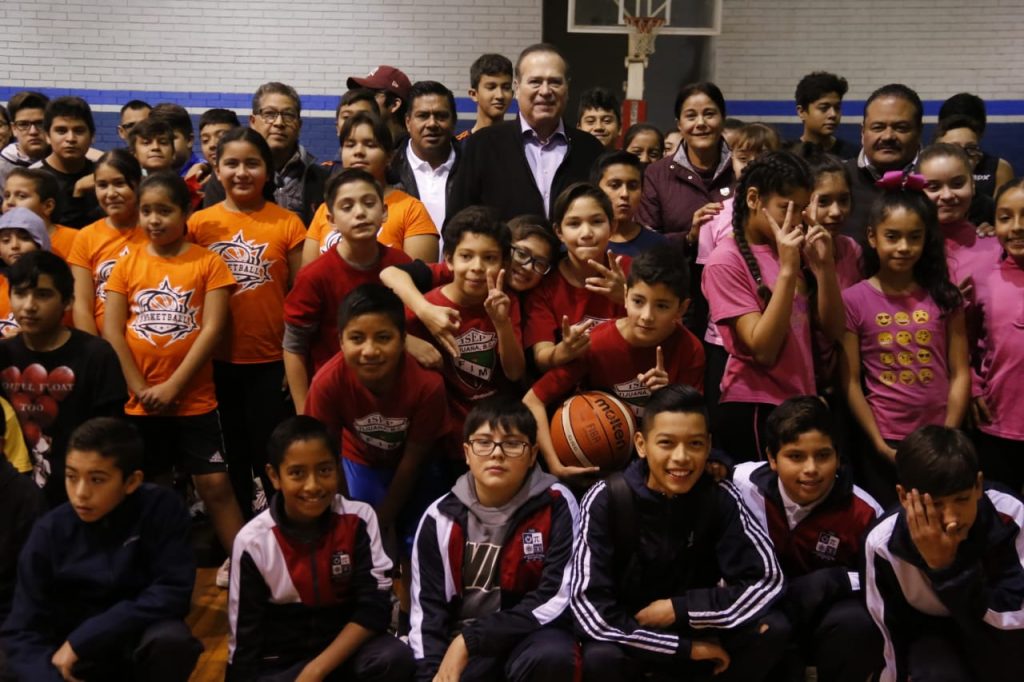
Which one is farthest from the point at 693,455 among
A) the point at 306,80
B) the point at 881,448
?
the point at 306,80

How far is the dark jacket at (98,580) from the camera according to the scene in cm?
306

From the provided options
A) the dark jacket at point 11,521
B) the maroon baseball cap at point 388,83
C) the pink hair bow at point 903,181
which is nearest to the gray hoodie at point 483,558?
the dark jacket at point 11,521

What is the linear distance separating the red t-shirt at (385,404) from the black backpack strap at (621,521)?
74 cm

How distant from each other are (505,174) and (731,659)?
2.29 metres

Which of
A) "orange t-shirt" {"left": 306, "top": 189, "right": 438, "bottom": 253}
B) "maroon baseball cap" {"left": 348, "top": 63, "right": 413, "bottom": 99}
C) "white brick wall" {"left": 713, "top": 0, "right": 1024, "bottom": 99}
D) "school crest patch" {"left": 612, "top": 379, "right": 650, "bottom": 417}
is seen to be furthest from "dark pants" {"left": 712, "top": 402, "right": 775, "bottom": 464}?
"white brick wall" {"left": 713, "top": 0, "right": 1024, "bottom": 99}

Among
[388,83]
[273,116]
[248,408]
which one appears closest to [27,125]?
[273,116]

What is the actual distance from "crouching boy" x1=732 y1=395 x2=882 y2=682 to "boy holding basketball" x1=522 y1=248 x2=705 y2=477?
0.43 m

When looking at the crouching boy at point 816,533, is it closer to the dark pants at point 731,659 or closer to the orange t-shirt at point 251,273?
the dark pants at point 731,659

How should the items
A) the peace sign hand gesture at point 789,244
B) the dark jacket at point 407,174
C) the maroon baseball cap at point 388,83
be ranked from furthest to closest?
the maroon baseball cap at point 388,83
the dark jacket at point 407,174
the peace sign hand gesture at point 789,244

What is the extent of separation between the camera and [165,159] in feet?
16.1

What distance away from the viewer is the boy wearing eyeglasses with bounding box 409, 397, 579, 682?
3.15 m

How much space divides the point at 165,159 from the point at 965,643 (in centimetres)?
403

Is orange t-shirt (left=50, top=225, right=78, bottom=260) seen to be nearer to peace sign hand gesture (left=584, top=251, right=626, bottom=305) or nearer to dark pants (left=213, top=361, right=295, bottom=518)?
dark pants (left=213, top=361, right=295, bottom=518)

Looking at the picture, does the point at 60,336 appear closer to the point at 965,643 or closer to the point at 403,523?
the point at 403,523
